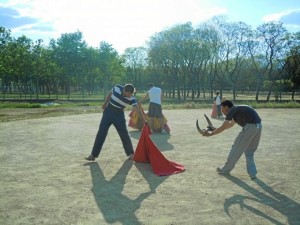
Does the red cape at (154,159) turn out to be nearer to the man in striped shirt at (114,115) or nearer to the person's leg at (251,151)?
the man in striped shirt at (114,115)

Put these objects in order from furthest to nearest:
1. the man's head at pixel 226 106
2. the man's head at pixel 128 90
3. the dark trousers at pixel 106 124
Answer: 1. the dark trousers at pixel 106 124
2. the man's head at pixel 128 90
3. the man's head at pixel 226 106

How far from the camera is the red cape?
763 cm

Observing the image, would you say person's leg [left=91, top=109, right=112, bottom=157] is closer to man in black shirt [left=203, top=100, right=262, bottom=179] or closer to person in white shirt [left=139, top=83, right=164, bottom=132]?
man in black shirt [left=203, top=100, right=262, bottom=179]

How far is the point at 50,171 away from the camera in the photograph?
303 inches

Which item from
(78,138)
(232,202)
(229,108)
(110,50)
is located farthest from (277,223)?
(110,50)

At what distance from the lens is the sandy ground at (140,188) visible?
199 inches

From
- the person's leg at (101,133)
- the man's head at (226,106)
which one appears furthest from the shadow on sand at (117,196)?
the man's head at (226,106)

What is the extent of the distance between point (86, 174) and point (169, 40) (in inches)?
1995

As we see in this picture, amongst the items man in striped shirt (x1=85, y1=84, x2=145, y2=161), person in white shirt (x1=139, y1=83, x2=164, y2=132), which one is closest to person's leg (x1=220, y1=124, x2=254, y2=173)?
man in striped shirt (x1=85, y1=84, x2=145, y2=161)

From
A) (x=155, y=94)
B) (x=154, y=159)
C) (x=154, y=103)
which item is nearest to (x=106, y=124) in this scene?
(x=154, y=159)

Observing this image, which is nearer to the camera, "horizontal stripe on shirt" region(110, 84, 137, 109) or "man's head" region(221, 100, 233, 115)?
"man's head" region(221, 100, 233, 115)

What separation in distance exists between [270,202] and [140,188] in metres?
2.23

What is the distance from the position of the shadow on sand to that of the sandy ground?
0.01 m

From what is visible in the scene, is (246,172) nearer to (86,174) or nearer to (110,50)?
(86,174)
